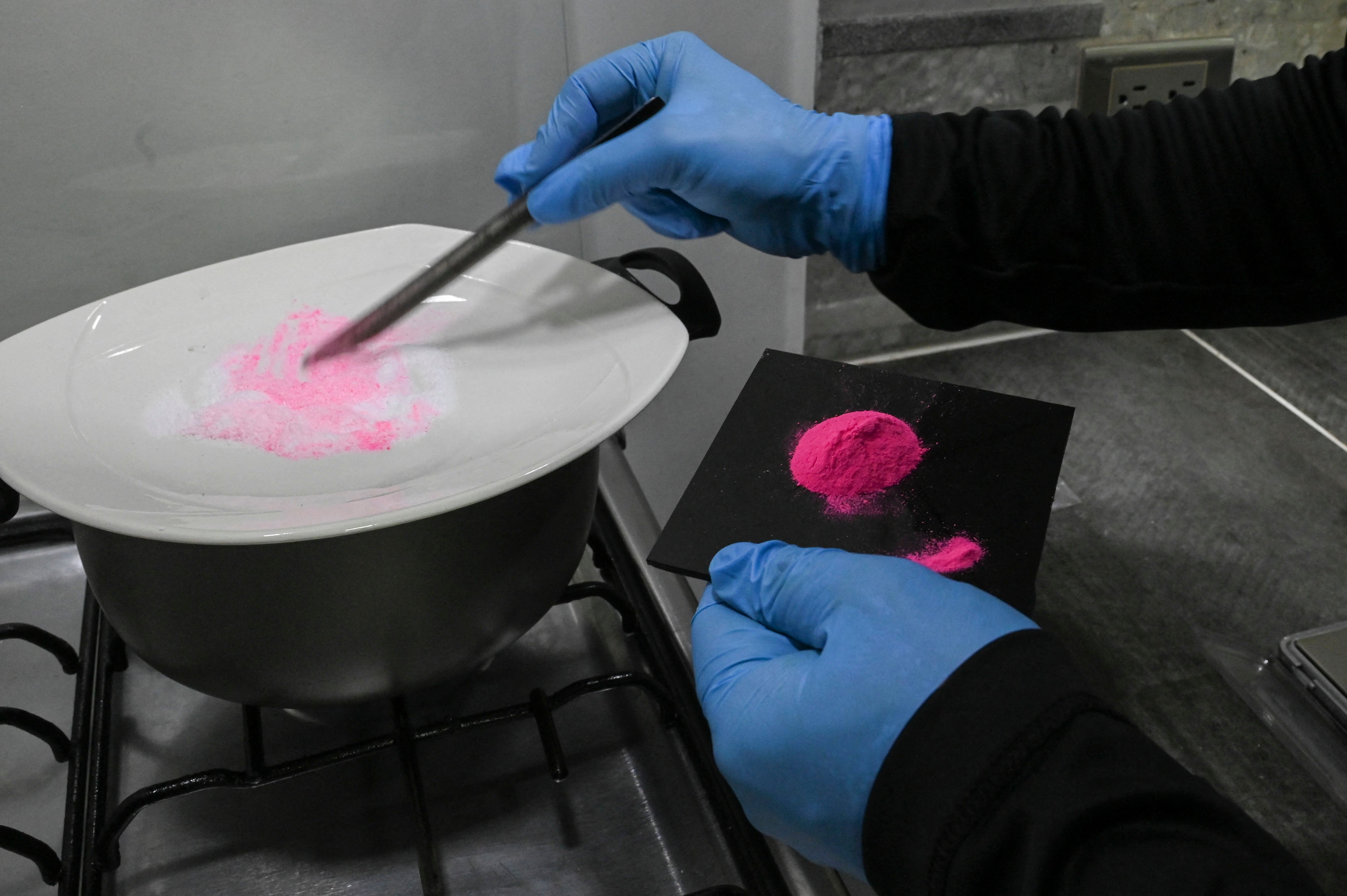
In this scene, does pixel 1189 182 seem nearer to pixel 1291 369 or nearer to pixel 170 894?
pixel 1291 369

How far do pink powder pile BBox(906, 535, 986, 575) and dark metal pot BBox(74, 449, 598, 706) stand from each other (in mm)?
176

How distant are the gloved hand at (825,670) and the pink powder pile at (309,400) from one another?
19 cm

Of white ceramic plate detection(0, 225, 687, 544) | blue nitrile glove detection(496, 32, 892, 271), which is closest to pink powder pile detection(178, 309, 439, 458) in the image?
white ceramic plate detection(0, 225, 687, 544)

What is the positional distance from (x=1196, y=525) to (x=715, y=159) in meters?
0.43

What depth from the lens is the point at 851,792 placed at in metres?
0.40

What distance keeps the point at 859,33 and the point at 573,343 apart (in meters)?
0.40

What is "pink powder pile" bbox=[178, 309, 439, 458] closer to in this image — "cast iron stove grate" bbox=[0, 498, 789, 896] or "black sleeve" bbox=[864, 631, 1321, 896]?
"cast iron stove grate" bbox=[0, 498, 789, 896]

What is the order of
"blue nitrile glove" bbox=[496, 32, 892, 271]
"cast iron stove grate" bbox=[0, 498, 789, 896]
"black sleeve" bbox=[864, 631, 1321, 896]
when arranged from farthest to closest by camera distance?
"blue nitrile glove" bbox=[496, 32, 892, 271] < "cast iron stove grate" bbox=[0, 498, 789, 896] < "black sleeve" bbox=[864, 631, 1321, 896]

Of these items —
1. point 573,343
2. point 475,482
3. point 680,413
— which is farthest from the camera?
point 680,413

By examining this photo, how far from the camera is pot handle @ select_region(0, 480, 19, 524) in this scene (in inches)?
19.4

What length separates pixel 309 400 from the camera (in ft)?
1.67

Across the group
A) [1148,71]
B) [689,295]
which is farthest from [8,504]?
[1148,71]

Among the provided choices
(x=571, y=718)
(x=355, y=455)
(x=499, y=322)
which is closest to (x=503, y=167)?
(x=499, y=322)

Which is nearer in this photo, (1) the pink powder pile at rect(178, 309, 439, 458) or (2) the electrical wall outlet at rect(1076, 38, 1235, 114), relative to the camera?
(1) the pink powder pile at rect(178, 309, 439, 458)
